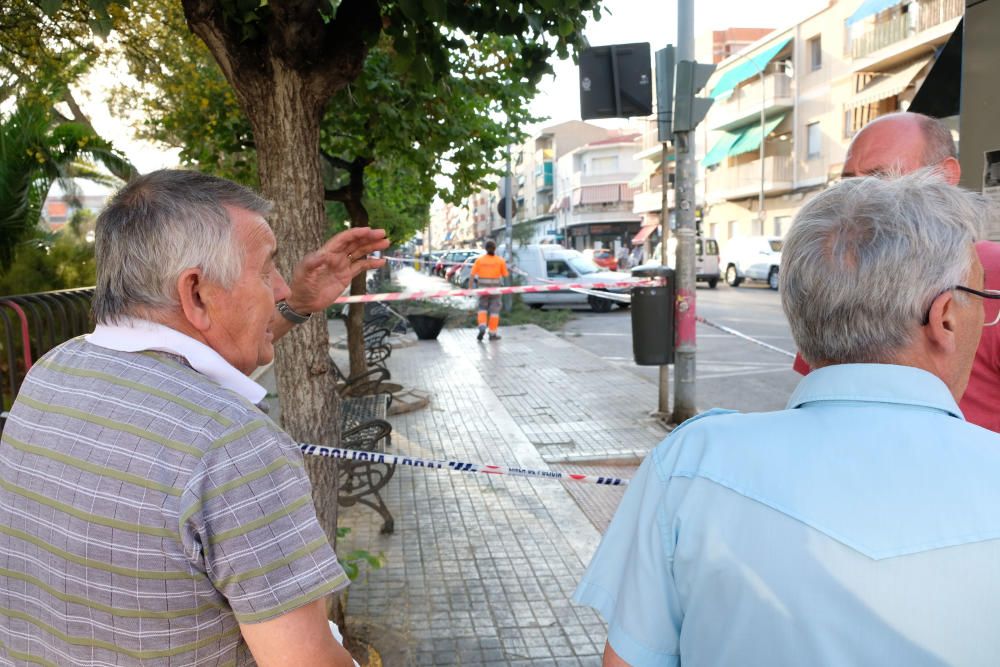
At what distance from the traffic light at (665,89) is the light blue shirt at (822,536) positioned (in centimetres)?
668

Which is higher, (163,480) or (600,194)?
(600,194)

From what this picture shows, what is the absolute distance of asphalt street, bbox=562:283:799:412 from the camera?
1002cm

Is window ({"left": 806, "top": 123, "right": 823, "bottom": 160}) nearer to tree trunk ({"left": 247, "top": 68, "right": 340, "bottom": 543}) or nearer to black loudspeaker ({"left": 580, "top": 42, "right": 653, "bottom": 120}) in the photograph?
black loudspeaker ({"left": 580, "top": 42, "right": 653, "bottom": 120})

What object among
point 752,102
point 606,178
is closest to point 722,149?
point 752,102

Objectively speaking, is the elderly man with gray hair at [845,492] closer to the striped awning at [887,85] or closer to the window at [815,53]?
the striped awning at [887,85]

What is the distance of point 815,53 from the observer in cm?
3488

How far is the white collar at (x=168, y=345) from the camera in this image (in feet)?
4.68

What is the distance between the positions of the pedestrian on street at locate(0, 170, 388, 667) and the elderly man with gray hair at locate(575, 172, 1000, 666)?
1.72ft

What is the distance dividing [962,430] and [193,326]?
4.21 ft

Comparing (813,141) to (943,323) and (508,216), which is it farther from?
(943,323)

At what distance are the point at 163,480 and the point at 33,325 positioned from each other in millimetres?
2941

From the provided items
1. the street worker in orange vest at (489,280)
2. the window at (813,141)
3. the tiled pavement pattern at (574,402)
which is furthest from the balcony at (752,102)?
the tiled pavement pattern at (574,402)

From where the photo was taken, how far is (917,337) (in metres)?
1.21

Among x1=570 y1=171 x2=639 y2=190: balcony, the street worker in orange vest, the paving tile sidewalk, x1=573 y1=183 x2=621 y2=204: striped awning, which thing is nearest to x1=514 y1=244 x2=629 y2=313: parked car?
the street worker in orange vest
